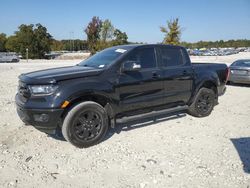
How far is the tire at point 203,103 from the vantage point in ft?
21.9

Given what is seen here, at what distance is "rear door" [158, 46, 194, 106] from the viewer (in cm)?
594

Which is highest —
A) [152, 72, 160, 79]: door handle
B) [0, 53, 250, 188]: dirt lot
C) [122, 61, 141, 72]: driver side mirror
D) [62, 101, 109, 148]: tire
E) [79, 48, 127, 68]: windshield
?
[79, 48, 127, 68]: windshield

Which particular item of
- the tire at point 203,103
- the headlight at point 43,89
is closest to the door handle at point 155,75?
the tire at point 203,103

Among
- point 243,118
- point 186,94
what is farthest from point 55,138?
point 243,118

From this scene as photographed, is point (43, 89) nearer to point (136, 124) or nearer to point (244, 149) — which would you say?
point (136, 124)

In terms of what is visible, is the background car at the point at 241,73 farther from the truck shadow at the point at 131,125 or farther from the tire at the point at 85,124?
the tire at the point at 85,124

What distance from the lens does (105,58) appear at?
223 inches

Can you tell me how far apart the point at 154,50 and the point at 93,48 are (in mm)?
45848

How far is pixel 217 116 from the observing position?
6984 millimetres

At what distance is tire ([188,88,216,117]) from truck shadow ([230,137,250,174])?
156 cm

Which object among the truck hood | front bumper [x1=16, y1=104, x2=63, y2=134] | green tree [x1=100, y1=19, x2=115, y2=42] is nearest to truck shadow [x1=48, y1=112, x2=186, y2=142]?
front bumper [x1=16, y1=104, x2=63, y2=134]

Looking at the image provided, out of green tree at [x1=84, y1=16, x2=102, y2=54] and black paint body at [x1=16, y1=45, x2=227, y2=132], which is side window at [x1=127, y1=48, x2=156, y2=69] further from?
green tree at [x1=84, y1=16, x2=102, y2=54]

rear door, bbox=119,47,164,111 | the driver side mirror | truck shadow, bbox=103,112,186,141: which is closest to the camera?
the driver side mirror

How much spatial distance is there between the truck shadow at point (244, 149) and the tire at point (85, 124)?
2451 millimetres
